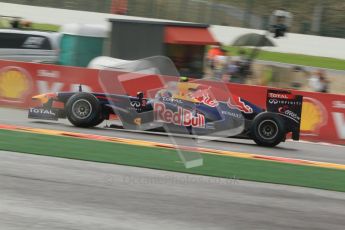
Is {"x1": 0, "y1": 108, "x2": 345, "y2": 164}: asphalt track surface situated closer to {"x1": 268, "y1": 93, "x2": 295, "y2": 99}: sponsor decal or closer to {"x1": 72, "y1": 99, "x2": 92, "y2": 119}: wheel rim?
{"x1": 72, "y1": 99, "x2": 92, "y2": 119}: wheel rim

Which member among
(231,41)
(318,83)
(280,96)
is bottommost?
(280,96)

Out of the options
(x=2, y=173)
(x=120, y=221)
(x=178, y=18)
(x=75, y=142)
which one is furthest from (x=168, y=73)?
(x=178, y=18)

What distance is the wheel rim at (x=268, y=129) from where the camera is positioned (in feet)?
38.9

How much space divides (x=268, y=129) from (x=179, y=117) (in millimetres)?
1796

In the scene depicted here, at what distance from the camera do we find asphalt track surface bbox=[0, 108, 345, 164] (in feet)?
37.6

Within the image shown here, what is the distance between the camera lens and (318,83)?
21.0 meters

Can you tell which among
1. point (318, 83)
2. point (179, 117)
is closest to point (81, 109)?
point (179, 117)

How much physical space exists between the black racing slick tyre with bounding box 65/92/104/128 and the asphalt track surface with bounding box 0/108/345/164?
193 mm

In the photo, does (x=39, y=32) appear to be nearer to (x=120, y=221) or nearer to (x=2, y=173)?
(x=2, y=173)

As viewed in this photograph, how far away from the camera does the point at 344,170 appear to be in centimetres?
1017

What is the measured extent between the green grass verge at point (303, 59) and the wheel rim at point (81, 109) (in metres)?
15.2

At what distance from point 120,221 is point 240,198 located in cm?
180

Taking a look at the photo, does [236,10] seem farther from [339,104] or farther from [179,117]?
[179,117]

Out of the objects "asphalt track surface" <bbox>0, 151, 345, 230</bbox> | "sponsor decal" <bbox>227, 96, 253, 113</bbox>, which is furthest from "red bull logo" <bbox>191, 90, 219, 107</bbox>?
"asphalt track surface" <bbox>0, 151, 345, 230</bbox>
